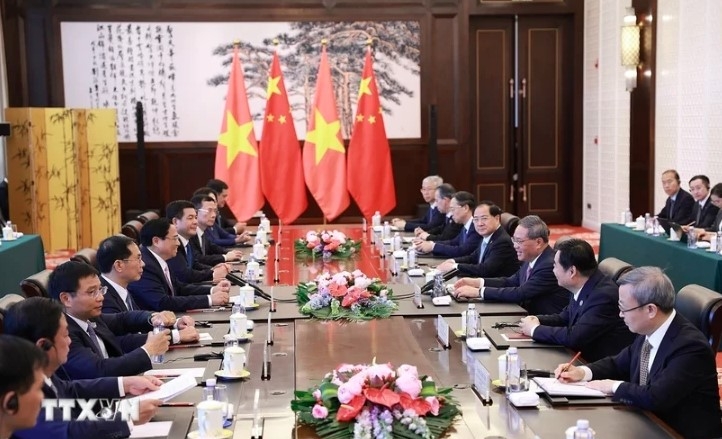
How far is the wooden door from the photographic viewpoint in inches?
480

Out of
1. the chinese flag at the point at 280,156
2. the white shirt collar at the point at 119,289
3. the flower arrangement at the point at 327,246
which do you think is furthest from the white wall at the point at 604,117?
the white shirt collar at the point at 119,289

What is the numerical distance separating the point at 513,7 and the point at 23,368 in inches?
421

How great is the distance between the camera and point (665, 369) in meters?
3.19

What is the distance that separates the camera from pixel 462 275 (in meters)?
6.15

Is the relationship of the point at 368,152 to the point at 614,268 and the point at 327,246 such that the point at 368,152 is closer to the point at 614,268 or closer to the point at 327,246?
the point at 327,246

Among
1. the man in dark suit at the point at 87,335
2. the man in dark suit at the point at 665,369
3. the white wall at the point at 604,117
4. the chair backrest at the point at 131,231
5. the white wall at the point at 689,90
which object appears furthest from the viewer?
the white wall at the point at 604,117

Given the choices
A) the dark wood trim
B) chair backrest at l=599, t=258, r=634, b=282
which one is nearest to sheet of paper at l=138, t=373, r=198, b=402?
chair backrest at l=599, t=258, r=634, b=282

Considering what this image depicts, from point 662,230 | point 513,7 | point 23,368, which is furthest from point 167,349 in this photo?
point 513,7

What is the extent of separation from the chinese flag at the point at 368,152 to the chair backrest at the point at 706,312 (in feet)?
22.8

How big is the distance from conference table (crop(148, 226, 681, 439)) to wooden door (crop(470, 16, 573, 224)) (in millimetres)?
7031

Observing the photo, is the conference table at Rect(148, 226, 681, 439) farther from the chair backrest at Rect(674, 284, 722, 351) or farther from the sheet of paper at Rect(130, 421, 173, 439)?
the chair backrest at Rect(674, 284, 722, 351)

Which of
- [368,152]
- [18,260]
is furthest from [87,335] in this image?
[368,152]

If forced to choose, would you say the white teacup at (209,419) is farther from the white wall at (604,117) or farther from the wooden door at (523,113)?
the wooden door at (523,113)

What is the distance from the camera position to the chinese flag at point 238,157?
10227mm
